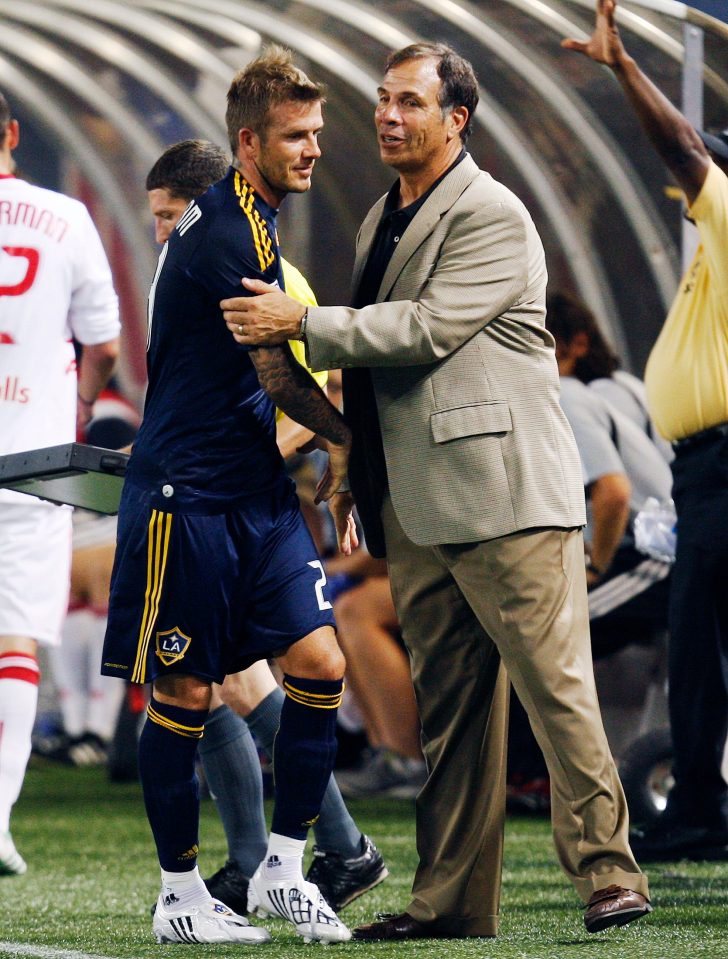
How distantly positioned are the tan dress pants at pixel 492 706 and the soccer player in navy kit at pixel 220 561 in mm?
222

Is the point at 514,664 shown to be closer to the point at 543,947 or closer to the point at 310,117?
the point at 543,947

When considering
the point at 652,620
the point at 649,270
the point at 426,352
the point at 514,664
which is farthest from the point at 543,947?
the point at 649,270

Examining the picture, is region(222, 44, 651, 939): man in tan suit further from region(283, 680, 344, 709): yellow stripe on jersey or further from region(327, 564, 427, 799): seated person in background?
region(327, 564, 427, 799): seated person in background

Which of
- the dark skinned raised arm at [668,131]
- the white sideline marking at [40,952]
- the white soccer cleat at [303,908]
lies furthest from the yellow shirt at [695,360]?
the white sideline marking at [40,952]

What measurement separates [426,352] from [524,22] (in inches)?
143

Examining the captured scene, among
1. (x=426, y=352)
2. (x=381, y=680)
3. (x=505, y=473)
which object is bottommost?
(x=381, y=680)

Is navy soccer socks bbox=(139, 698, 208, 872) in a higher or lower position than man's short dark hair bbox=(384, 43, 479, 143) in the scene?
lower

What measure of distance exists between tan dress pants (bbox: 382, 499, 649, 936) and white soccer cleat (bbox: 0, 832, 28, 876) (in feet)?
5.39

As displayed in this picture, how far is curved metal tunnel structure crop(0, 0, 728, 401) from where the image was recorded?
690 cm

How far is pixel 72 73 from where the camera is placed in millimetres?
8453

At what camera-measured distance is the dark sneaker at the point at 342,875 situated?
423cm

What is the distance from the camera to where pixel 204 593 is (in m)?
3.68

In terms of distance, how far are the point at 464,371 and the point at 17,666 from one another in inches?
84.1

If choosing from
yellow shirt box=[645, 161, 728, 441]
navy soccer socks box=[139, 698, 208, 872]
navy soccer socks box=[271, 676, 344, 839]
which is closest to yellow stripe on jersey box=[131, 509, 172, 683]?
navy soccer socks box=[139, 698, 208, 872]
